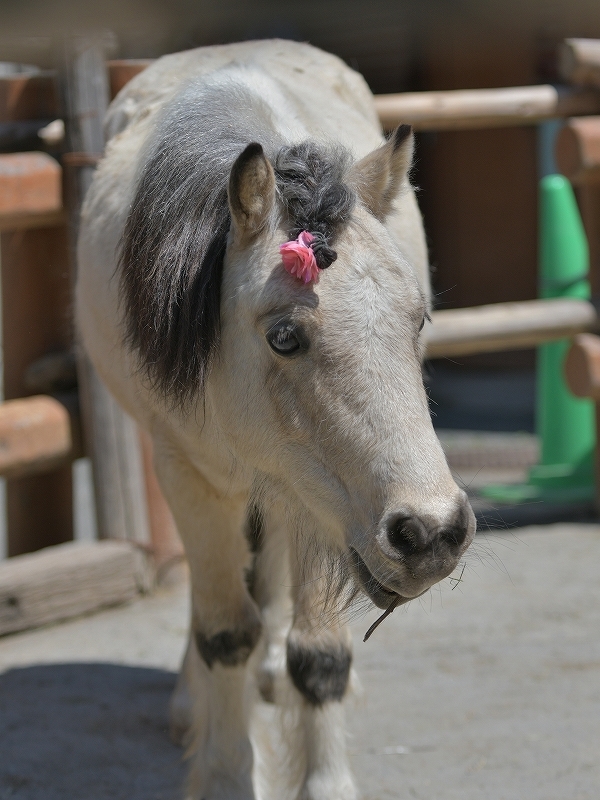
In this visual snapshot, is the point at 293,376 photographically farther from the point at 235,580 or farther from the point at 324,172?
the point at 235,580

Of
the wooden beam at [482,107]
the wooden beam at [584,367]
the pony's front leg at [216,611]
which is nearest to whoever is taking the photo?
the pony's front leg at [216,611]

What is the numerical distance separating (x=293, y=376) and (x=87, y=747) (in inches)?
65.3

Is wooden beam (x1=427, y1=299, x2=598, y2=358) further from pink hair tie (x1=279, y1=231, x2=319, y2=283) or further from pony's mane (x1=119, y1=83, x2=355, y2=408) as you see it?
pink hair tie (x1=279, y1=231, x2=319, y2=283)

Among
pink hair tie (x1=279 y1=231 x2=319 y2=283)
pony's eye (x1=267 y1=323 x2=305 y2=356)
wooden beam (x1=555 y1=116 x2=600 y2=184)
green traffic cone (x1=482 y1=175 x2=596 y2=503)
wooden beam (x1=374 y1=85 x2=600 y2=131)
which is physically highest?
pink hair tie (x1=279 y1=231 x2=319 y2=283)

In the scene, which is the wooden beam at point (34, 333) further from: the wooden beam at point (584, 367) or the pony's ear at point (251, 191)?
the wooden beam at point (584, 367)

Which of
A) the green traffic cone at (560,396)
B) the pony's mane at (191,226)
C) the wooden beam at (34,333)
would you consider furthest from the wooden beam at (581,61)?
the pony's mane at (191,226)

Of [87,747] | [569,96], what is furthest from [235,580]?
[569,96]

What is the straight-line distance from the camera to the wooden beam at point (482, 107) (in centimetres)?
455

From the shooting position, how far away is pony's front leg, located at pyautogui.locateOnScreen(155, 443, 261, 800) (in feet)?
8.64

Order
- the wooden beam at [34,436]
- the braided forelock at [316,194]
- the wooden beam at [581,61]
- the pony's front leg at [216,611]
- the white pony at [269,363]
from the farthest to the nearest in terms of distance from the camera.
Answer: the wooden beam at [581,61]
the wooden beam at [34,436]
the pony's front leg at [216,611]
the braided forelock at [316,194]
the white pony at [269,363]

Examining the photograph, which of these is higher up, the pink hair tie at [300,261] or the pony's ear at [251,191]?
the pony's ear at [251,191]

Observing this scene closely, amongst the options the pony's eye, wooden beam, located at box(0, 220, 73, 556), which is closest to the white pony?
the pony's eye

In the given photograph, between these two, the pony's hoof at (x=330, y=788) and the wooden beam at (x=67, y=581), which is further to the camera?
the wooden beam at (x=67, y=581)

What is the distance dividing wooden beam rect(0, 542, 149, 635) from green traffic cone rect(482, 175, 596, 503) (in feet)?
7.08
